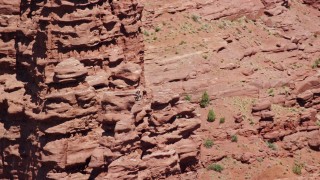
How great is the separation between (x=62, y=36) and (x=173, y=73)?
62.2 feet

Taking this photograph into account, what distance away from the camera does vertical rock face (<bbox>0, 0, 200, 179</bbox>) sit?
36.9 metres

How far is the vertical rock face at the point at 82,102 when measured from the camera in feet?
121

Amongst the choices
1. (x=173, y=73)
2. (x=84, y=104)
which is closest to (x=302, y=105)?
(x=173, y=73)

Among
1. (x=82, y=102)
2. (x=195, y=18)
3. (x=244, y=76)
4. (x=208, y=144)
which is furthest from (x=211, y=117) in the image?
(x=82, y=102)

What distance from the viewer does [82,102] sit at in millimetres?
37312

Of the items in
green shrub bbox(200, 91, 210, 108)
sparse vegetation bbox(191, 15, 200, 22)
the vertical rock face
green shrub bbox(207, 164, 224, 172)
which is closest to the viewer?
the vertical rock face

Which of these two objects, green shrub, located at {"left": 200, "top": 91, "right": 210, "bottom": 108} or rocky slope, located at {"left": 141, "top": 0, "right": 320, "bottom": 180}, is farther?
green shrub, located at {"left": 200, "top": 91, "right": 210, "bottom": 108}

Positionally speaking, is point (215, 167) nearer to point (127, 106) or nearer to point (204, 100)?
point (204, 100)

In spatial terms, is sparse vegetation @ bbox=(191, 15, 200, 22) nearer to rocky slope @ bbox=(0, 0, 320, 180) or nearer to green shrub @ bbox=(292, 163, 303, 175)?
rocky slope @ bbox=(0, 0, 320, 180)

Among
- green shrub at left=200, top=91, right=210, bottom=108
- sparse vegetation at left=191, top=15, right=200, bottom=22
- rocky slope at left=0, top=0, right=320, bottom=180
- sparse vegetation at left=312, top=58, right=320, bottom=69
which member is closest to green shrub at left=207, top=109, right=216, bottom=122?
rocky slope at left=0, top=0, right=320, bottom=180

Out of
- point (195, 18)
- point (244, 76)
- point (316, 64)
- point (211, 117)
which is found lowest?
point (316, 64)

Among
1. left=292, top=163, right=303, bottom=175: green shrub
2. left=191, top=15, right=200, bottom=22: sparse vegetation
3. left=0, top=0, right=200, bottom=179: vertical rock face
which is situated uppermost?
left=0, top=0, right=200, bottom=179: vertical rock face

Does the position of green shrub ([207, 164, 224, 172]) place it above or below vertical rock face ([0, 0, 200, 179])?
below

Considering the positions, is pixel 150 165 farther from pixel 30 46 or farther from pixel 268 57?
pixel 268 57
